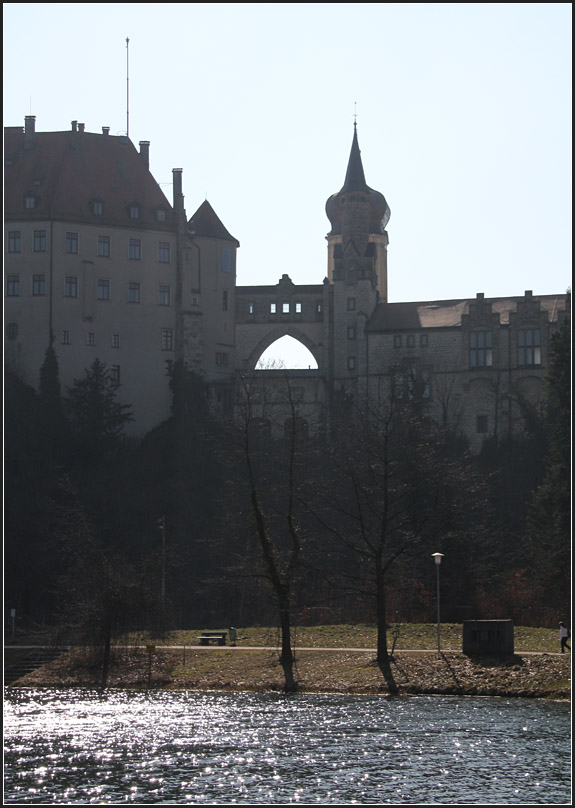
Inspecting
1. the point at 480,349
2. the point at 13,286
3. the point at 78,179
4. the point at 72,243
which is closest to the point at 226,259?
the point at 78,179

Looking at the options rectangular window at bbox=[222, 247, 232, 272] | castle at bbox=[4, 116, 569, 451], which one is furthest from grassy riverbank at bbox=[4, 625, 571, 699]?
rectangular window at bbox=[222, 247, 232, 272]

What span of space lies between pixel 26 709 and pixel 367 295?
6114cm

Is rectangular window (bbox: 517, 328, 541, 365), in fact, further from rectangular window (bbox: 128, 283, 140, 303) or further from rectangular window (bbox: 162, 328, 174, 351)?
rectangular window (bbox: 128, 283, 140, 303)

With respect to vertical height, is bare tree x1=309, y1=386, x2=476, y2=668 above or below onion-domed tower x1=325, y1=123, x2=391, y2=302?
below

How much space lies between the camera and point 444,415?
86.9m


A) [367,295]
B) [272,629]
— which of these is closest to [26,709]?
[272,629]

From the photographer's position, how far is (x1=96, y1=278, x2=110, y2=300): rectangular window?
84.8 m

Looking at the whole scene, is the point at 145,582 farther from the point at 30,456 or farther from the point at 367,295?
the point at 367,295

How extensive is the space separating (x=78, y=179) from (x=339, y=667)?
5421 centimetres

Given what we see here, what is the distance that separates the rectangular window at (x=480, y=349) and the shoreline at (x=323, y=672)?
1885 inches

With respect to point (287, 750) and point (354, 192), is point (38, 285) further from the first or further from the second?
point (287, 750)

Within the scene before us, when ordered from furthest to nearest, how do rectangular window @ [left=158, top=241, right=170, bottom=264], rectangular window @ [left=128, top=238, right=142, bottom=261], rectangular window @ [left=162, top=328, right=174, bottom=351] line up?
rectangular window @ [left=158, top=241, right=170, bottom=264], rectangular window @ [left=128, top=238, right=142, bottom=261], rectangular window @ [left=162, top=328, right=174, bottom=351]

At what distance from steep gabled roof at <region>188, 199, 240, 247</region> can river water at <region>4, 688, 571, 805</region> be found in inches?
2190

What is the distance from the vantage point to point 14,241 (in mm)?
84562
